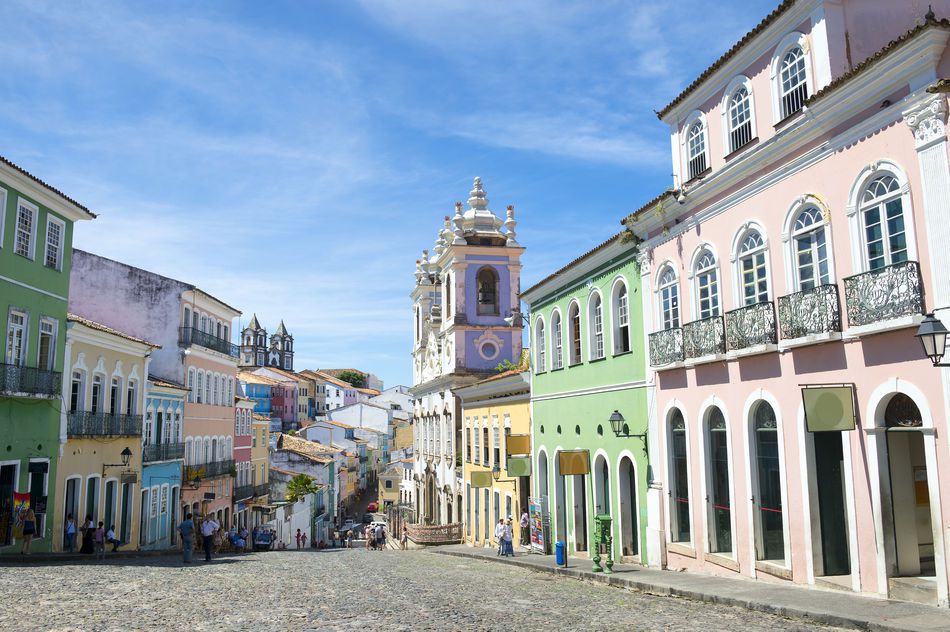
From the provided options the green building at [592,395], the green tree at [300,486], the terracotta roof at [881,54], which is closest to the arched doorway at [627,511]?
the green building at [592,395]

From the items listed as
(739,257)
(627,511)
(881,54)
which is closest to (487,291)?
(627,511)

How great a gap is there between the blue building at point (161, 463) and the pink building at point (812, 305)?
68.5ft

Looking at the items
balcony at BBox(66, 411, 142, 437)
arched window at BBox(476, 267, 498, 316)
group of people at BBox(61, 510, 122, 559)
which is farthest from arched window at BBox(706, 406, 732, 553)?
arched window at BBox(476, 267, 498, 316)

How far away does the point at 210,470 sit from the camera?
3725 cm

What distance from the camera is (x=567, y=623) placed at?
33.5ft

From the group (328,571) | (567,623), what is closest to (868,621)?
(567,623)

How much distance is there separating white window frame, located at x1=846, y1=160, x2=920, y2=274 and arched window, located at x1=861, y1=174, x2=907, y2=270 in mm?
40

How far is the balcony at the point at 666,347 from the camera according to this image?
16734 mm

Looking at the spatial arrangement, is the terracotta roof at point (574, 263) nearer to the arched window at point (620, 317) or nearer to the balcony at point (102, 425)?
the arched window at point (620, 317)

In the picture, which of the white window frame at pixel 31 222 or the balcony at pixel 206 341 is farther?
the balcony at pixel 206 341

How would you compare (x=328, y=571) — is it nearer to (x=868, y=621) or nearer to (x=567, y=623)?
(x=567, y=623)

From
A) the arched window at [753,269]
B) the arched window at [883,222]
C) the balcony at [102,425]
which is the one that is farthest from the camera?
the balcony at [102,425]

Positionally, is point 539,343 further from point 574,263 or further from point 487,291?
point 487,291

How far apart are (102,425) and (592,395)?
1561 cm
